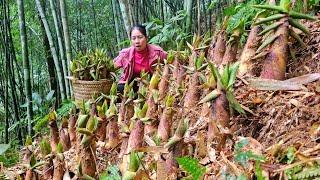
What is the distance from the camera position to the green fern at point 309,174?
867 mm

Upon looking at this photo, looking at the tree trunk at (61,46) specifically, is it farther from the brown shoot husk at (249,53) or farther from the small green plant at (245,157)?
the small green plant at (245,157)

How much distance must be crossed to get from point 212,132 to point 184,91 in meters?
0.58

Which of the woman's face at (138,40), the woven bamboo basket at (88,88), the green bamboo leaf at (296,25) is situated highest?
the green bamboo leaf at (296,25)

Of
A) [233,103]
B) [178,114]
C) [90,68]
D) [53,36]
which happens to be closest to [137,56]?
[90,68]

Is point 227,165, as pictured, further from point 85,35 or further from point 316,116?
point 85,35

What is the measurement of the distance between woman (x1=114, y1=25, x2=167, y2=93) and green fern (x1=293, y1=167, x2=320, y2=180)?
79.8 inches

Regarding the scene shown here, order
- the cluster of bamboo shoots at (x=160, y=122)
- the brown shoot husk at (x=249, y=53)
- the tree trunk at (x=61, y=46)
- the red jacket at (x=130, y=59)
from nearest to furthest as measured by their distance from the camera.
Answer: the cluster of bamboo shoots at (x=160, y=122), the brown shoot husk at (x=249, y=53), the red jacket at (x=130, y=59), the tree trunk at (x=61, y=46)

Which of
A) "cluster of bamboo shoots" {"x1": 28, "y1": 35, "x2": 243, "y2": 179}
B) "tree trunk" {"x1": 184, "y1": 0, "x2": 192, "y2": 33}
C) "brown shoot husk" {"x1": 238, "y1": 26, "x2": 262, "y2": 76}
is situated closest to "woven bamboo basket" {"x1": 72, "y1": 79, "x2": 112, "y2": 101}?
"cluster of bamboo shoots" {"x1": 28, "y1": 35, "x2": 243, "y2": 179}

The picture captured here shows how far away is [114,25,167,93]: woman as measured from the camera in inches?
115

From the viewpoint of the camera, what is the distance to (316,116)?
1.24 m

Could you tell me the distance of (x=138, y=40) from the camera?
2.93 metres

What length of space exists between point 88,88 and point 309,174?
6.18 ft

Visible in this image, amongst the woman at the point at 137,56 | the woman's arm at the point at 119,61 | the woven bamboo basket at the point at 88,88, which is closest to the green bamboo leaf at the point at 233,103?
the woven bamboo basket at the point at 88,88

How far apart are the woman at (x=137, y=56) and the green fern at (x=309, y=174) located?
2028 millimetres
